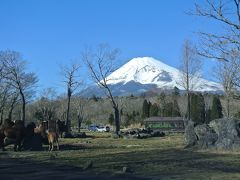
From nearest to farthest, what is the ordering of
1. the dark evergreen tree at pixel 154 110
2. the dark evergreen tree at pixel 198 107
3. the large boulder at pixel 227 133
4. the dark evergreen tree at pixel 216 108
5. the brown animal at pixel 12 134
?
the large boulder at pixel 227 133 < the brown animal at pixel 12 134 < the dark evergreen tree at pixel 216 108 < the dark evergreen tree at pixel 198 107 < the dark evergreen tree at pixel 154 110

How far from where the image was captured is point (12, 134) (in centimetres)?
3444

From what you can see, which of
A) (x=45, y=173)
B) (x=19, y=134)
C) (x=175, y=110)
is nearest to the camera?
(x=45, y=173)

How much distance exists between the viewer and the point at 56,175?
17125 mm

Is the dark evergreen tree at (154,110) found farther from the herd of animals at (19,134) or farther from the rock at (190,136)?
the rock at (190,136)

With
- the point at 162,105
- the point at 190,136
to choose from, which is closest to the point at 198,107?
the point at 162,105

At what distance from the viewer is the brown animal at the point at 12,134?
111ft

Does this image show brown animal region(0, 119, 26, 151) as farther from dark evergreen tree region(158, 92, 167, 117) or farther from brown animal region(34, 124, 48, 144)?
dark evergreen tree region(158, 92, 167, 117)

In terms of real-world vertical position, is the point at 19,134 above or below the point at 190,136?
above

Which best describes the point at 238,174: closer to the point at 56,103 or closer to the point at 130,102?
the point at 56,103

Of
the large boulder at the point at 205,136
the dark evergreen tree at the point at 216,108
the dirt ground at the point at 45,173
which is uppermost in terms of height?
the dark evergreen tree at the point at 216,108

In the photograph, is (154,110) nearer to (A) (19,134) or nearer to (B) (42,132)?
(B) (42,132)

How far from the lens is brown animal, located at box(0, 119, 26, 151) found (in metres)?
33.9

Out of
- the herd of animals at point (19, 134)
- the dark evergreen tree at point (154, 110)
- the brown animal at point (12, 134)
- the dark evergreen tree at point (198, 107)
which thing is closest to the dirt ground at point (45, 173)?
the herd of animals at point (19, 134)

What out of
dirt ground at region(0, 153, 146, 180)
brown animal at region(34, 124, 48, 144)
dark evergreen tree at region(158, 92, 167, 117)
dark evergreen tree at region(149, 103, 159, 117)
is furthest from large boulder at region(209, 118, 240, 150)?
dark evergreen tree at region(149, 103, 159, 117)
